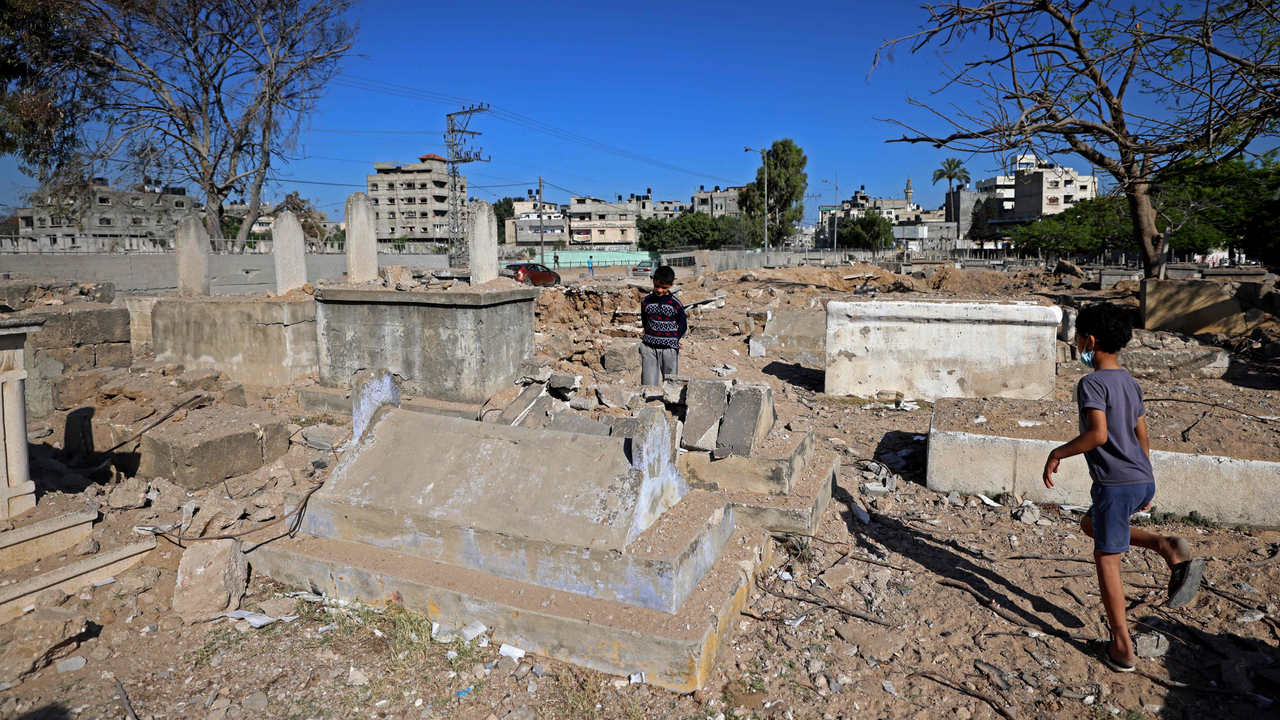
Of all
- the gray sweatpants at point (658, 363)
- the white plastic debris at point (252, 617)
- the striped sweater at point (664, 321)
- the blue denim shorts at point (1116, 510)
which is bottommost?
the white plastic debris at point (252, 617)

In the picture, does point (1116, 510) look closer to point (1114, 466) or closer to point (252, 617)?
point (1114, 466)

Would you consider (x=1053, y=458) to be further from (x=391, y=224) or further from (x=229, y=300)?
(x=391, y=224)

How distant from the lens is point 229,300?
313 inches

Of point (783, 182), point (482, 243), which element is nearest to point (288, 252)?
point (482, 243)

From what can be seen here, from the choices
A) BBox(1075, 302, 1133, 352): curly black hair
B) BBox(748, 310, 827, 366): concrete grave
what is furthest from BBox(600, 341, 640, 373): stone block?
BBox(1075, 302, 1133, 352): curly black hair

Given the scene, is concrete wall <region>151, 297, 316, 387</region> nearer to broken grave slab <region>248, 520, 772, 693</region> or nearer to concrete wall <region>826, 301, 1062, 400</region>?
broken grave slab <region>248, 520, 772, 693</region>

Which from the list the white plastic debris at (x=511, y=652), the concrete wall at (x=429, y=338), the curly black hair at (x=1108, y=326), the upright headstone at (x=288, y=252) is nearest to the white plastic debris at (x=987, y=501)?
the curly black hair at (x=1108, y=326)

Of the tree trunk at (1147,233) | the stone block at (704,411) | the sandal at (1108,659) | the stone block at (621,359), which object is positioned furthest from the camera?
the tree trunk at (1147,233)

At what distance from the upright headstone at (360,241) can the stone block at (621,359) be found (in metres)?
2.97

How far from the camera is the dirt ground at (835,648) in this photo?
2.72m

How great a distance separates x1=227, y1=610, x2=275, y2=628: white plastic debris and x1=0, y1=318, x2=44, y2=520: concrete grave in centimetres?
176

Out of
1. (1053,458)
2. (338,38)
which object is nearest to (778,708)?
(1053,458)

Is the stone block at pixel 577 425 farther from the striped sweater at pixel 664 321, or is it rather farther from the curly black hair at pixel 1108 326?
the curly black hair at pixel 1108 326

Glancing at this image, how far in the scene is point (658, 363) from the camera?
6199 mm
